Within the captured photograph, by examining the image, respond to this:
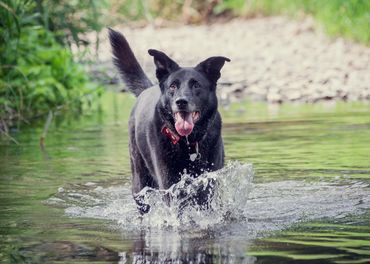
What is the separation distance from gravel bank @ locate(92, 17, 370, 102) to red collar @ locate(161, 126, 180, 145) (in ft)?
15.3

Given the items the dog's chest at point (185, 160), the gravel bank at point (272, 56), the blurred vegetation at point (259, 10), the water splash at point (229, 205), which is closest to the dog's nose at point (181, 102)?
the dog's chest at point (185, 160)

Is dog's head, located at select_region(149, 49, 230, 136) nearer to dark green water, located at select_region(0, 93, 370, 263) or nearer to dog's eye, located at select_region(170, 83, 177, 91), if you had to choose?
dog's eye, located at select_region(170, 83, 177, 91)

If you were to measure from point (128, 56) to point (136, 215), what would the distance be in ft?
5.90

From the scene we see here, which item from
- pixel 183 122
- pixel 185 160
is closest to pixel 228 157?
pixel 185 160

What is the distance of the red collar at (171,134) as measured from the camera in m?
7.16

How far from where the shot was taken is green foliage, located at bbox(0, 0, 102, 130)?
12.8 meters

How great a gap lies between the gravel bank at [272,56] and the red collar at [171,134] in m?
4.65

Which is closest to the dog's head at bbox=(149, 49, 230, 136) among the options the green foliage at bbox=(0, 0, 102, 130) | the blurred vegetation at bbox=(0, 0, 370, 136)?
the blurred vegetation at bbox=(0, 0, 370, 136)

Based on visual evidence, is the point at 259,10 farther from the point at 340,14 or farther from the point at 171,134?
the point at 171,134

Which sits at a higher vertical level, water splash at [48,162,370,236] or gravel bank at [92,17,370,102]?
gravel bank at [92,17,370,102]

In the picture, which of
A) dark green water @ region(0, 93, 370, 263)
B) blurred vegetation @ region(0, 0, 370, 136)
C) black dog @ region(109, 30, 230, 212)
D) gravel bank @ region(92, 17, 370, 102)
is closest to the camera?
dark green water @ region(0, 93, 370, 263)

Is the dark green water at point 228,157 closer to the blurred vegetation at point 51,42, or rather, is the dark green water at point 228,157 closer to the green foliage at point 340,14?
the blurred vegetation at point 51,42

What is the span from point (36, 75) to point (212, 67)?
7.43 meters

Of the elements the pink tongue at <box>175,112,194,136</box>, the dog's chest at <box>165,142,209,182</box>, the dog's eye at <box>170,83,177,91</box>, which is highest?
the dog's eye at <box>170,83,177,91</box>
